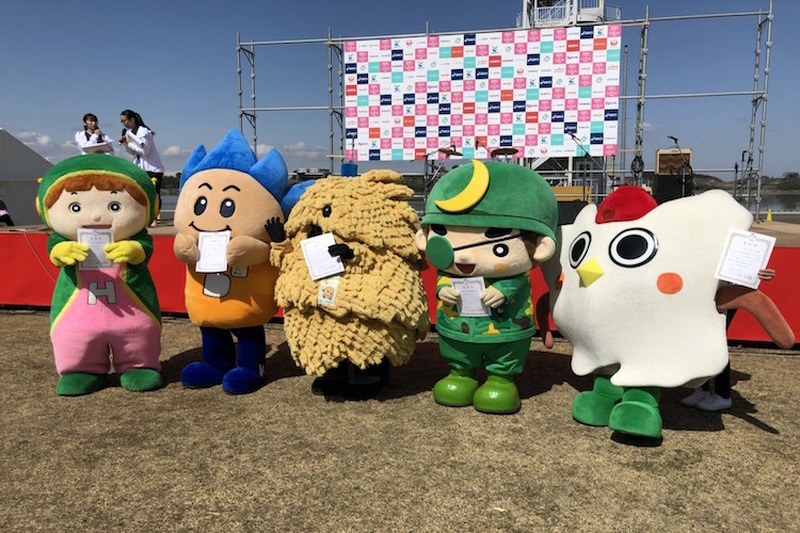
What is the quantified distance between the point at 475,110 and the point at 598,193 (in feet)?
8.57

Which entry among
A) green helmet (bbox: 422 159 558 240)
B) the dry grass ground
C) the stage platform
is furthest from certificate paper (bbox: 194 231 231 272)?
the stage platform

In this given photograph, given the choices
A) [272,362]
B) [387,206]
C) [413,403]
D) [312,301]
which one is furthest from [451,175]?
[272,362]

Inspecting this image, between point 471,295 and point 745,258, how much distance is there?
1261 mm

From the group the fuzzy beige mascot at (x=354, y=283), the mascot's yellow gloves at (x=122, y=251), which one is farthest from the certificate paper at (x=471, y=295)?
the mascot's yellow gloves at (x=122, y=251)

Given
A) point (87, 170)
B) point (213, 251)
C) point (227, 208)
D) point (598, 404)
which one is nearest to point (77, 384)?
point (213, 251)

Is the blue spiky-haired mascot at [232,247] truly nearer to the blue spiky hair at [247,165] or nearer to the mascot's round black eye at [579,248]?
the blue spiky hair at [247,165]

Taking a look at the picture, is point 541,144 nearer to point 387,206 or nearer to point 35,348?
point 387,206

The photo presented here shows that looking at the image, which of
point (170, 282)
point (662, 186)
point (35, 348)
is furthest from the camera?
point (662, 186)

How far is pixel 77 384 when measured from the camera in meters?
3.22

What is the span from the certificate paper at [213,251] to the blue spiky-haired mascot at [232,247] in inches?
0.7

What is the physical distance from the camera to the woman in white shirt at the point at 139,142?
263 inches

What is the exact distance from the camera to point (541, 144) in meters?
9.42

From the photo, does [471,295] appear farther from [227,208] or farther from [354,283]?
[227,208]

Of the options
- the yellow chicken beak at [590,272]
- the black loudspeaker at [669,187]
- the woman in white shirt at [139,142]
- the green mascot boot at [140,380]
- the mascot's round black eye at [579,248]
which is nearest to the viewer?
the yellow chicken beak at [590,272]
